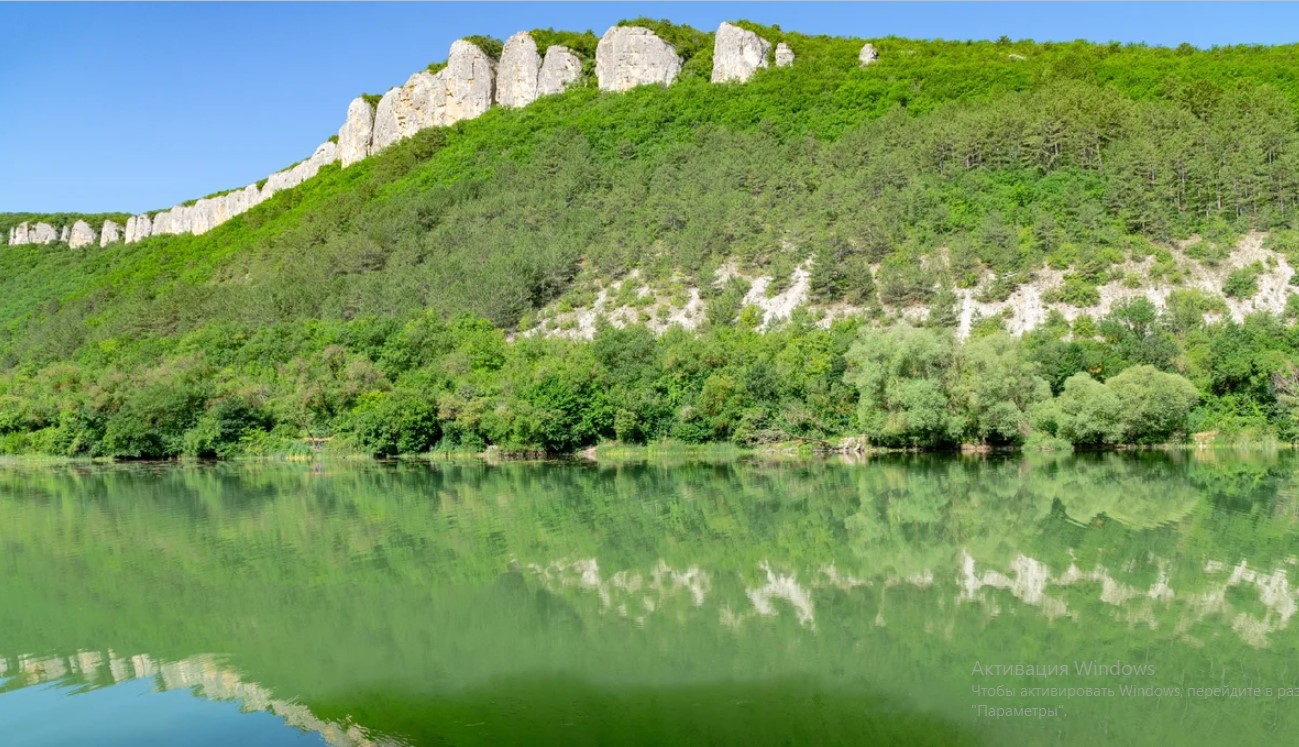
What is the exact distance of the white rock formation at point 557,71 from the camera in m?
110

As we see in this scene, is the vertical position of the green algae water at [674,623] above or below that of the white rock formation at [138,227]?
below

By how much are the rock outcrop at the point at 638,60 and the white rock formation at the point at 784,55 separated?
11.6 m

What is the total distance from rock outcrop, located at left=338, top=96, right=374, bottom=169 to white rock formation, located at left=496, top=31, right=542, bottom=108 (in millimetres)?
18464

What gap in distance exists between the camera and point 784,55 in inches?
4090

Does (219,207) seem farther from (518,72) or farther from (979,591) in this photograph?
(979,591)

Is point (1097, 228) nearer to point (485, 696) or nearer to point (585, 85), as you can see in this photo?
point (485, 696)

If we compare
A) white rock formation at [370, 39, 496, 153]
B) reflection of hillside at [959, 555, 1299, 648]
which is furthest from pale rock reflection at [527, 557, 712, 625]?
white rock formation at [370, 39, 496, 153]

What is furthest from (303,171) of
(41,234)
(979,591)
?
(979,591)

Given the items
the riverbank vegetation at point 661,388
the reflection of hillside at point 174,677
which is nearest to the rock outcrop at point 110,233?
the riverbank vegetation at point 661,388

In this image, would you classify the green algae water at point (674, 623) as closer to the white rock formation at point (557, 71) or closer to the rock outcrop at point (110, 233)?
the white rock formation at point (557, 71)

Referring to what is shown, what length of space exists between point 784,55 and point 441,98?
141ft

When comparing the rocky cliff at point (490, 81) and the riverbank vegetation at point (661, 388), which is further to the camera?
the rocky cliff at point (490, 81)

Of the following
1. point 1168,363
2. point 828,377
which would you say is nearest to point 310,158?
point 828,377

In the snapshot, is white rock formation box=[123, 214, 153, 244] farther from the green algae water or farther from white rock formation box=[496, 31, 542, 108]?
the green algae water
